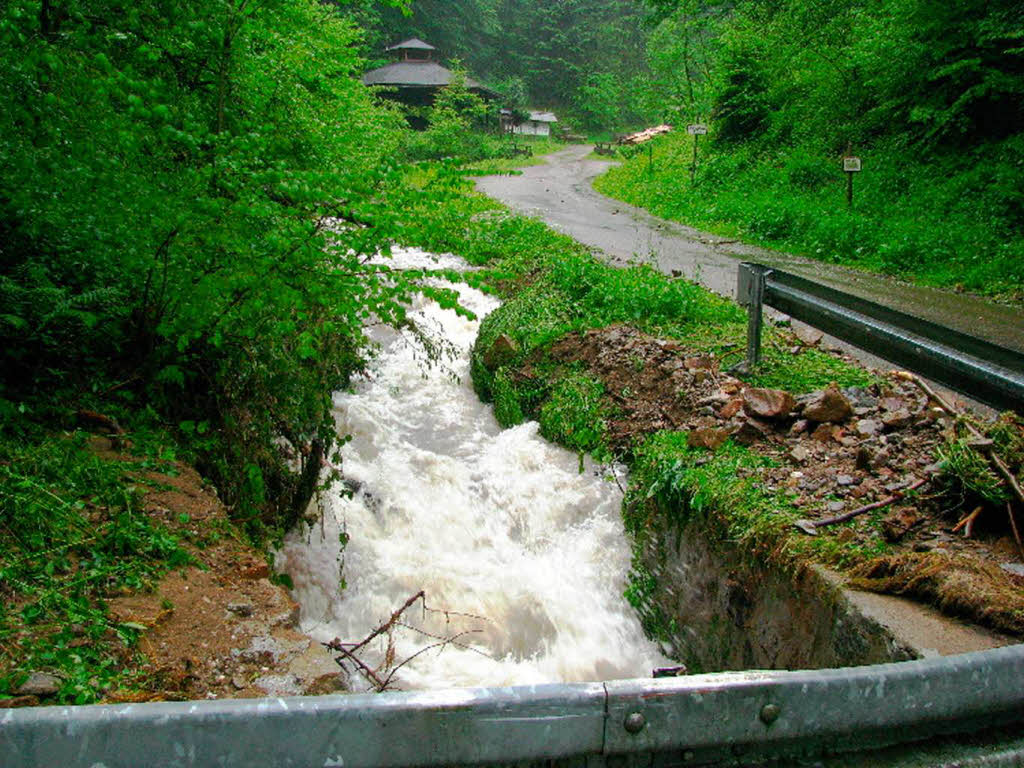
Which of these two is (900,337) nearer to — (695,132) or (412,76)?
(695,132)

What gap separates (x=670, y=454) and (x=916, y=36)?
13.0m

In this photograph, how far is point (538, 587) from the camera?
546 cm

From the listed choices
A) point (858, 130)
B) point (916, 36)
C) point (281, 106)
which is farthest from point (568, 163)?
point (281, 106)

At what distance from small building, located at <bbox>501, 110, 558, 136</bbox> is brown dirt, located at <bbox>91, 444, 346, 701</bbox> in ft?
164

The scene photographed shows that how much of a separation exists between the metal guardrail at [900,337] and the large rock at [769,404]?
1.94ft

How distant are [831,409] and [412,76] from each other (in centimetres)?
4373

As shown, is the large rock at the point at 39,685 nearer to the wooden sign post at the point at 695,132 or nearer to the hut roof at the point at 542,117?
the wooden sign post at the point at 695,132

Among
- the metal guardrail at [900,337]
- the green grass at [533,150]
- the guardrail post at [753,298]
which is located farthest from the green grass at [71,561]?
the green grass at [533,150]

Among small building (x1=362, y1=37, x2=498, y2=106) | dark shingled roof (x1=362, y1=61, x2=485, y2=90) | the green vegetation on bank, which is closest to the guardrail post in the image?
the green vegetation on bank

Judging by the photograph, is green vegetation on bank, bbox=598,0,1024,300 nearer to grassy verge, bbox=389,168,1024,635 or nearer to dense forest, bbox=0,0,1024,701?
grassy verge, bbox=389,168,1024,635

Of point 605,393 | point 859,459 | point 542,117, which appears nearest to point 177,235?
point 605,393

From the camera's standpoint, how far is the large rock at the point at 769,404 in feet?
16.6

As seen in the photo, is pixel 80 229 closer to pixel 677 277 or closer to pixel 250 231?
pixel 250 231

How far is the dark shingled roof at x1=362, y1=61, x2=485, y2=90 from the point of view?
140 ft
